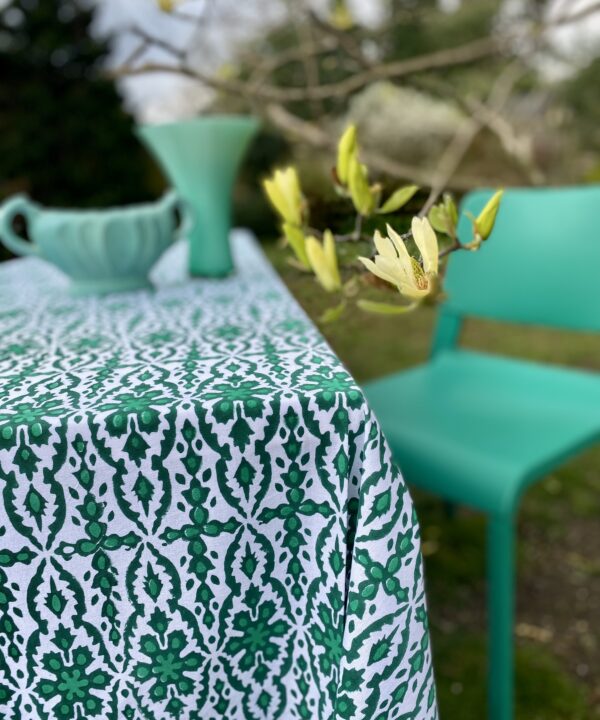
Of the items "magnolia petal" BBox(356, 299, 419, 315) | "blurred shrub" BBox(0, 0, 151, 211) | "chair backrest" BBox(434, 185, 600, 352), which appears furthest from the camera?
"blurred shrub" BBox(0, 0, 151, 211)

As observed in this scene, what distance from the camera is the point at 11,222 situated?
39.9 inches

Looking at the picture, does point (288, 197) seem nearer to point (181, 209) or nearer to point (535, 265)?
point (181, 209)

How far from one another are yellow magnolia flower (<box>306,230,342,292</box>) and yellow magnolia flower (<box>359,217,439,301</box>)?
0.16 meters

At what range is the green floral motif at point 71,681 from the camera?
556 mm

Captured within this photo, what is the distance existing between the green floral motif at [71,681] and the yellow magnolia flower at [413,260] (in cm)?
40

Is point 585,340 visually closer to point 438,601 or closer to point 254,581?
point 438,601

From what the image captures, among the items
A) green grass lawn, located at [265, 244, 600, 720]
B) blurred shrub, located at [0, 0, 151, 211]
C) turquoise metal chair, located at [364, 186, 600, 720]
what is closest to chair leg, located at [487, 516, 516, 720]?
turquoise metal chair, located at [364, 186, 600, 720]

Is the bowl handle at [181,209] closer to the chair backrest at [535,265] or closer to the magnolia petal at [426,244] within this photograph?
the chair backrest at [535,265]

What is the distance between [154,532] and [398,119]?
6.77 m

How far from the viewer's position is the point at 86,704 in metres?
0.57

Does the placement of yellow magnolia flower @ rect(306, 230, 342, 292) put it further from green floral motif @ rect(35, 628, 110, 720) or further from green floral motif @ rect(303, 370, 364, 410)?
green floral motif @ rect(35, 628, 110, 720)

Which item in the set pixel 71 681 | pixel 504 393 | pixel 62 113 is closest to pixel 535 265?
pixel 504 393

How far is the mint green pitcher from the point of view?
96cm

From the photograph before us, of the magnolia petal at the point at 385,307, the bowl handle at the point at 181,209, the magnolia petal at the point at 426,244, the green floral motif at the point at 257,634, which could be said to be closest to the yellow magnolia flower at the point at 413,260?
the magnolia petal at the point at 426,244
